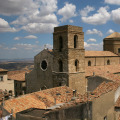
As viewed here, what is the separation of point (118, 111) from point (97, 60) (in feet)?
70.9

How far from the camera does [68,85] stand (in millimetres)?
23953

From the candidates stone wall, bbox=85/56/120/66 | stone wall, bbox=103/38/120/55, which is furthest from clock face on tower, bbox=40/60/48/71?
stone wall, bbox=103/38/120/55

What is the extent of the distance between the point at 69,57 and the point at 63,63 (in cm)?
128

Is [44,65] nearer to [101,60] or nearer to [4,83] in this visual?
[4,83]

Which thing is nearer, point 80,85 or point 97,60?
point 80,85

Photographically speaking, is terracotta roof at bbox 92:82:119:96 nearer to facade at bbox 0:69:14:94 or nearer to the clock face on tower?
the clock face on tower

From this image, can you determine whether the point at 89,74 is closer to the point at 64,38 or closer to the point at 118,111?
the point at 64,38

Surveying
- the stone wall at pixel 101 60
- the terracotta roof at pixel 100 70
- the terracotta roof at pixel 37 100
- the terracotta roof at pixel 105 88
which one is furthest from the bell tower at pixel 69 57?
the terracotta roof at pixel 105 88

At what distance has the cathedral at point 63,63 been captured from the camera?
24.1m

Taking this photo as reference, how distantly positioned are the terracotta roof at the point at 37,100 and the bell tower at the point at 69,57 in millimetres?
3225

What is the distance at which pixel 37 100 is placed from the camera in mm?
17891

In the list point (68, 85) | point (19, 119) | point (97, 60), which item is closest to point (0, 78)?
point (68, 85)

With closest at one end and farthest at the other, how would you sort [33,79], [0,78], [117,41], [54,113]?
[54,113] → [33,79] → [0,78] → [117,41]

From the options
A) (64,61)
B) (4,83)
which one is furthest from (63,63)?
(4,83)
